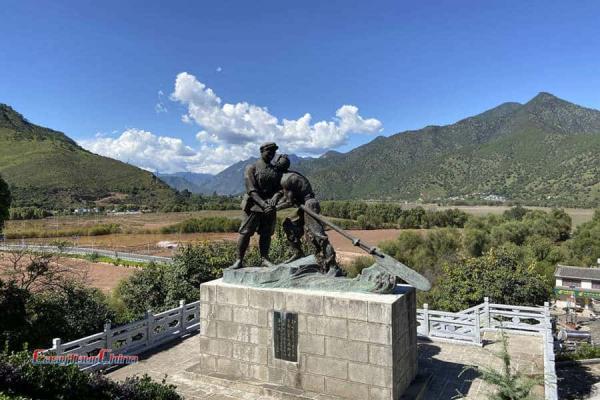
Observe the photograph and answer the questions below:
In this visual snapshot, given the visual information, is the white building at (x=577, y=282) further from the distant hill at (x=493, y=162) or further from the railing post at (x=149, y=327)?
the distant hill at (x=493, y=162)

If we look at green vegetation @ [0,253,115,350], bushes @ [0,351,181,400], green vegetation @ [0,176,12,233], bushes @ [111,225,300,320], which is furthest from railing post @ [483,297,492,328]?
green vegetation @ [0,176,12,233]

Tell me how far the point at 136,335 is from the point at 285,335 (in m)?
5.15

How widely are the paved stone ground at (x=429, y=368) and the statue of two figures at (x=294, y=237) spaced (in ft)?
5.92

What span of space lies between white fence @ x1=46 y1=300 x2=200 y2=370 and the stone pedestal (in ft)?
7.81

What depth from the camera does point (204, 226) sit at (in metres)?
49.8

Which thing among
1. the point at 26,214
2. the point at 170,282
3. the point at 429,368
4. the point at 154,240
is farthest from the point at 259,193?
the point at 26,214

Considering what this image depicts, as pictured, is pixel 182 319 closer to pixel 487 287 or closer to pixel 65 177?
pixel 487 287

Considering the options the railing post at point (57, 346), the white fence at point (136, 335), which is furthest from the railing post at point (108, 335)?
the railing post at point (57, 346)

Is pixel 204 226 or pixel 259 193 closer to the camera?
pixel 259 193

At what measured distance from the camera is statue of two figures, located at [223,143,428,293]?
7021mm

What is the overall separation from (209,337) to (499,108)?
20851 centimetres

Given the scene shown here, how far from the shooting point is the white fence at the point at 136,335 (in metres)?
8.28

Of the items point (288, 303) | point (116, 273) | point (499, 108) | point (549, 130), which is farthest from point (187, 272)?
point (499, 108)

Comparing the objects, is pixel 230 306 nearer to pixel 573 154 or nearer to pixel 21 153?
pixel 21 153
